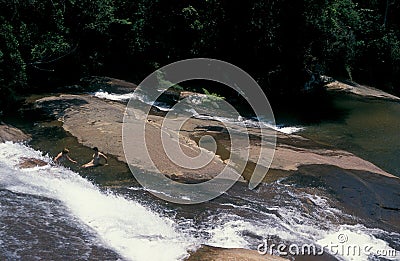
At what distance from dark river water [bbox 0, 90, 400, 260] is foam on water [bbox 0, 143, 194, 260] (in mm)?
20

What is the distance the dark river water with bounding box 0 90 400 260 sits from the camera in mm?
A: 8789

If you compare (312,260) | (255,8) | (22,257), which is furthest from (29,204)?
(255,8)

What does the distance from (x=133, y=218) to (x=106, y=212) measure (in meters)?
0.64

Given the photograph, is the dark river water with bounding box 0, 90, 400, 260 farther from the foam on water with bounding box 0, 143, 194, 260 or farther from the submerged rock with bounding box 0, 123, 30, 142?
the submerged rock with bounding box 0, 123, 30, 142

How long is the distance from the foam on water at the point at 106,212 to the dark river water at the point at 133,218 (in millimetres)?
20

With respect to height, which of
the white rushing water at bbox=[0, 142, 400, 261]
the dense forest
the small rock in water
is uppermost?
the dense forest

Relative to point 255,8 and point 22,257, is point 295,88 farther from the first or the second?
point 22,257

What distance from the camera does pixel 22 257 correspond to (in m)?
8.14

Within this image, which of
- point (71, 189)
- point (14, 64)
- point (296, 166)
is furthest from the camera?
point (14, 64)

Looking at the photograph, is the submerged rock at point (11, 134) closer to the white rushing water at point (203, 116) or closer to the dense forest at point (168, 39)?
the dense forest at point (168, 39)

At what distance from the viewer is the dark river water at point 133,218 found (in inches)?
346

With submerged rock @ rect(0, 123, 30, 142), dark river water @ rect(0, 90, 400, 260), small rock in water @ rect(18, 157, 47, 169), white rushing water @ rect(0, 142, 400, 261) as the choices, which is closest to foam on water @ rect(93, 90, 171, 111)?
submerged rock @ rect(0, 123, 30, 142)

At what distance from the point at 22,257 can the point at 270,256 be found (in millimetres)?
4329

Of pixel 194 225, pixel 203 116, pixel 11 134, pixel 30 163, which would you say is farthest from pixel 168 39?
pixel 194 225
